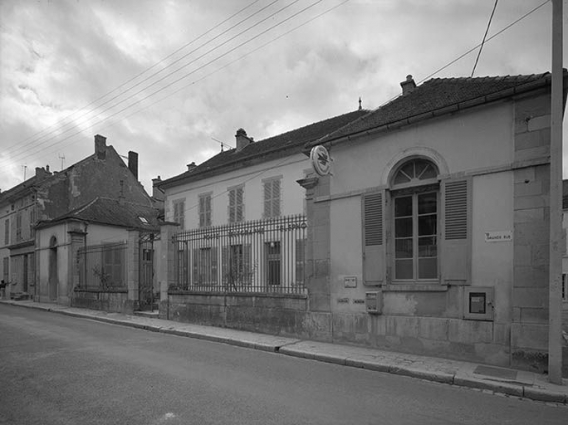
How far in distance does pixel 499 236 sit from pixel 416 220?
1579 mm

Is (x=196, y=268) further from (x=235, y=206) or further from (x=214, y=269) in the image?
(x=235, y=206)

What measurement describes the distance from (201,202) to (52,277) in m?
8.66

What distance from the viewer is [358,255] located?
8.48 m

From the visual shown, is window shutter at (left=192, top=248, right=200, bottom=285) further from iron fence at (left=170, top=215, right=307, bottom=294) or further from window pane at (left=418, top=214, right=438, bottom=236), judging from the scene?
window pane at (left=418, top=214, right=438, bottom=236)

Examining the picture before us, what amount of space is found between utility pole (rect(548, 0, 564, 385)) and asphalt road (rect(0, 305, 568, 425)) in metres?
0.92

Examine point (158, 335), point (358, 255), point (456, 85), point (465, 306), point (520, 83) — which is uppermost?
point (456, 85)

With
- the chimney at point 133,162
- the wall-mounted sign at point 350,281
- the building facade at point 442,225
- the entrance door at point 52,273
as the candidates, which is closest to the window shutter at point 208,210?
the entrance door at point 52,273

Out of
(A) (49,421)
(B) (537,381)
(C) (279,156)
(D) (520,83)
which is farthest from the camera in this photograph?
(C) (279,156)

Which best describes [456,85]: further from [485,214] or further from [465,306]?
[465,306]

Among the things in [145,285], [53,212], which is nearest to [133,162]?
Answer: [53,212]

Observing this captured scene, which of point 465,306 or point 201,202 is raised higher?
point 201,202

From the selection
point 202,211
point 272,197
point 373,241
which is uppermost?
point 272,197

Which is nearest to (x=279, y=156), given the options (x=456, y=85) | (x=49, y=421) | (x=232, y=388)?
(x=456, y=85)

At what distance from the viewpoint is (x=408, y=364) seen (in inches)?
266
